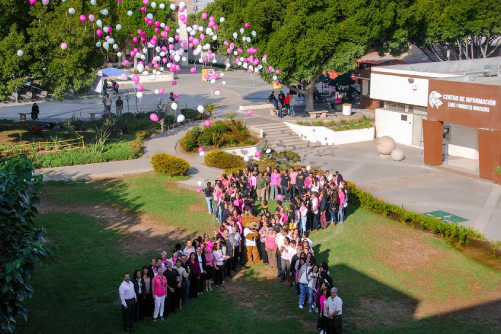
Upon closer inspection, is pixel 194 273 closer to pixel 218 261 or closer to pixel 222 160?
pixel 218 261

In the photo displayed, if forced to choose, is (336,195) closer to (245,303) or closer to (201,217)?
(201,217)

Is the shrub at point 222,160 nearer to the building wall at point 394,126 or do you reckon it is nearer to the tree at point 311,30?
the tree at point 311,30

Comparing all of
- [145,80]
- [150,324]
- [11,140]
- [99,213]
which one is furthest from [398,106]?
[145,80]

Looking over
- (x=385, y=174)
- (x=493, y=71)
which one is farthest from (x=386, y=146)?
(x=493, y=71)

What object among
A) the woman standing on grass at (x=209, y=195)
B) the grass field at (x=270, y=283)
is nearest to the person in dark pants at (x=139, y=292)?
the grass field at (x=270, y=283)

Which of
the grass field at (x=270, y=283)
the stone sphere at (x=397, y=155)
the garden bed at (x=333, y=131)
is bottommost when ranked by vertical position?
the grass field at (x=270, y=283)

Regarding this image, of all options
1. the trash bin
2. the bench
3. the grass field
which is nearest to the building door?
the trash bin

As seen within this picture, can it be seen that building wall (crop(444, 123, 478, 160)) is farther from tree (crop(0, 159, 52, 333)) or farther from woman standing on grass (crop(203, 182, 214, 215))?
tree (crop(0, 159, 52, 333))
